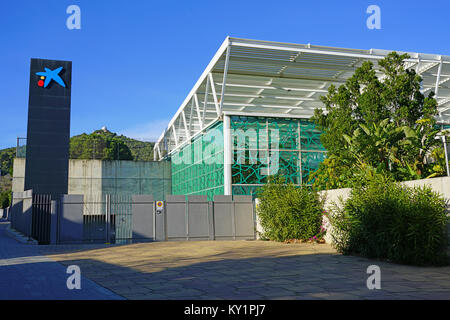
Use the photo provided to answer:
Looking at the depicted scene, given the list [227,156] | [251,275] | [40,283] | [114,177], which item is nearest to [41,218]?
[40,283]

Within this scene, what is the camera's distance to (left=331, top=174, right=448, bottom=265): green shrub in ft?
32.6

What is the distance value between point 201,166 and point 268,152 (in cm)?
670

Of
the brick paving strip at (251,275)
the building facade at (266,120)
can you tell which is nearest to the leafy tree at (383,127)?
the brick paving strip at (251,275)

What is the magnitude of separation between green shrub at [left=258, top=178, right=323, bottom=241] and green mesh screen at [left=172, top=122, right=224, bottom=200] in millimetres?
7898

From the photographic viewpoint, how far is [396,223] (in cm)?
1030

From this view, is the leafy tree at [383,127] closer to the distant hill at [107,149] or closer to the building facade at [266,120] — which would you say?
the building facade at [266,120]

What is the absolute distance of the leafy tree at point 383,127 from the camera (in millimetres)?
15188

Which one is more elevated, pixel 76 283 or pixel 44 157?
pixel 44 157

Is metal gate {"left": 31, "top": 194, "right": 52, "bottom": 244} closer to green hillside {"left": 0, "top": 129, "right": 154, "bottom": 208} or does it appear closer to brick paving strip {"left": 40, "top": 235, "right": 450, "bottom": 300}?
brick paving strip {"left": 40, "top": 235, "right": 450, "bottom": 300}

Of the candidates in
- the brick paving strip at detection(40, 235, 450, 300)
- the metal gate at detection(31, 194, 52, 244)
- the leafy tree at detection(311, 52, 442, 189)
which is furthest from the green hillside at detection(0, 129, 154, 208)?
the leafy tree at detection(311, 52, 442, 189)

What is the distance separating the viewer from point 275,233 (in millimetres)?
17438
